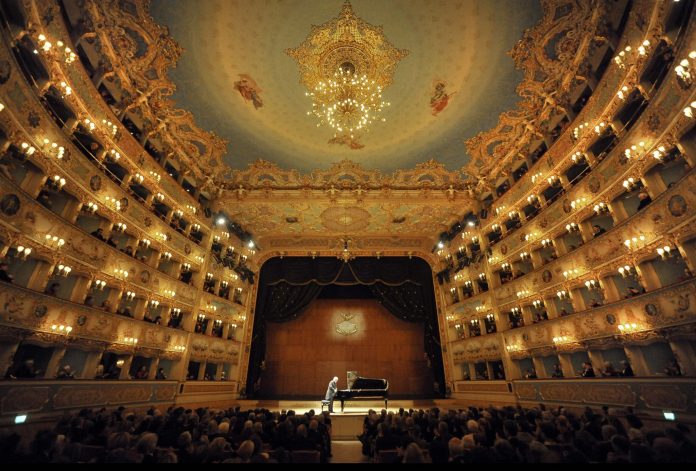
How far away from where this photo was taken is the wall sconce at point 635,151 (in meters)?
10.1

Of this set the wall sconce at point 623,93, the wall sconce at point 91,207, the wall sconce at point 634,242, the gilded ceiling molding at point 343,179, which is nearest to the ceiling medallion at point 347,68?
the gilded ceiling molding at point 343,179

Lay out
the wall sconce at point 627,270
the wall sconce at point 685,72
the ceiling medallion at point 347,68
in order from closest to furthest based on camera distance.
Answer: the wall sconce at point 685,72, the wall sconce at point 627,270, the ceiling medallion at point 347,68

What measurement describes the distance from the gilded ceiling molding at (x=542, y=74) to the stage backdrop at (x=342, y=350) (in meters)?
13.0

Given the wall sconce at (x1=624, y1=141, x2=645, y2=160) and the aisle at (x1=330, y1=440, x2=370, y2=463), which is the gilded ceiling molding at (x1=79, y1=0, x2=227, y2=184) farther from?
the wall sconce at (x1=624, y1=141, x2=645, y2=160)

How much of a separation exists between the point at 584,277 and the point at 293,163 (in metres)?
14.7

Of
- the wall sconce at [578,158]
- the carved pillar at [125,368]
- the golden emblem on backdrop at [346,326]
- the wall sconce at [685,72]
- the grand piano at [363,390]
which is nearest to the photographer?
the wall sconce at [685,72]

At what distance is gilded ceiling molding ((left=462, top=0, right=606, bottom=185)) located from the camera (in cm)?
1062

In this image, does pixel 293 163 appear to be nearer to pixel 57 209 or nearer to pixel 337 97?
pixel 337 97

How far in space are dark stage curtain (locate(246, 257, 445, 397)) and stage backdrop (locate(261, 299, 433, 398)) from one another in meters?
1.46

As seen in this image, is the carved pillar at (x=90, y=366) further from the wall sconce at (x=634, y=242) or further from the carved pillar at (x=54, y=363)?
the wall sconce at (x=634, y=242)

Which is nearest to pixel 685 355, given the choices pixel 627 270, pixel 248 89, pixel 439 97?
pixel 627 270

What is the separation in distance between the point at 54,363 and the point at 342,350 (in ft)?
52.2

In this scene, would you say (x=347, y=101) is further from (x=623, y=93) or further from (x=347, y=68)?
(x=623, y=93)

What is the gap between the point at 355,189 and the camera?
1891 cm
